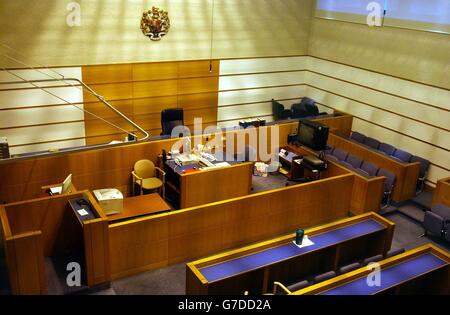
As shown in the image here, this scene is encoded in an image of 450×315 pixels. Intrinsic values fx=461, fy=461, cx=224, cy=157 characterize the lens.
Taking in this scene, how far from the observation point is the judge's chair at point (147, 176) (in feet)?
26.7

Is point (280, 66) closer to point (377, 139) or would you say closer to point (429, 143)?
point (377, 139)

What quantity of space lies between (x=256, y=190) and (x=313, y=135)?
1.54 metres

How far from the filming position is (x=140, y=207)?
7195mm

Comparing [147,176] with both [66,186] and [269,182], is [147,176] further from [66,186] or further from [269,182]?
[269,182]

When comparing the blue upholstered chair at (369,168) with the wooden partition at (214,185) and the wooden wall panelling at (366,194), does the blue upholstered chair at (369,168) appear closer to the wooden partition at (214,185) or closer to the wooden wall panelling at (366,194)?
the wooden wall panelling at (366,194)

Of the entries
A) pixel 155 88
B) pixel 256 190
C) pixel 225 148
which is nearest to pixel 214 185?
pixel 256 190

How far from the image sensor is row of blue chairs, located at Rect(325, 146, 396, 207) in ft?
28.9

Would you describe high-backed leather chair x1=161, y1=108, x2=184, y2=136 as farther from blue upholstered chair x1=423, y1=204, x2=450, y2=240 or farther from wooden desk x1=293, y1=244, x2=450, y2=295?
wooden desk x1=293, y1=244, x2=450, y2=295

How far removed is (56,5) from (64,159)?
326cm

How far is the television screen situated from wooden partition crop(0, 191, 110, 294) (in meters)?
4.43

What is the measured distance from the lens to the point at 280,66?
12.4 meters
